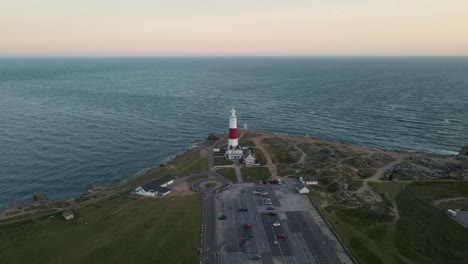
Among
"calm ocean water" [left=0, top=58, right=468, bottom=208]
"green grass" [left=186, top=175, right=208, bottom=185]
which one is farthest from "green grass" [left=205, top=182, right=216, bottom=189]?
"calm ocean water" [left=0, top=58, right=468, bottom=208]

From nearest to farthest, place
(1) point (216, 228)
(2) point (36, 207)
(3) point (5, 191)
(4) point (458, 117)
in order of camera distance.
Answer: (1) point (216, 228), (2) point (36, 207), (3) point (5, 191), (4) point (458, 117)

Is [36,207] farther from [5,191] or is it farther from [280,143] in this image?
[280,143]

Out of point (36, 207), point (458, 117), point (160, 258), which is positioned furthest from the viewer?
point (458, 117)

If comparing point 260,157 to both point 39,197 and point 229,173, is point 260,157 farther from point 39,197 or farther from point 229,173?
point 39,197

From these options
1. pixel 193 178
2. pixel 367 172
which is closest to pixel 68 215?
pixel 193 178

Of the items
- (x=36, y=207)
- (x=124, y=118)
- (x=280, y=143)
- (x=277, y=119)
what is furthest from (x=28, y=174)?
(x=277, y=119)

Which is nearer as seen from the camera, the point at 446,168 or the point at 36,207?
the point at 36,207

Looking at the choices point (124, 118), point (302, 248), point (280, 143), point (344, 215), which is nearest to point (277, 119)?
point (280, 143)
